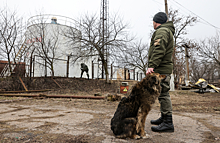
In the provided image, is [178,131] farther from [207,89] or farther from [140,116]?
[207,89]

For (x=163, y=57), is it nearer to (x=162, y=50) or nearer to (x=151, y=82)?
(x=162, y=50)

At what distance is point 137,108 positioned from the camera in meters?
1.83

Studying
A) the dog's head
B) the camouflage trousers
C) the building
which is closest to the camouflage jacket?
the camouflage trousers

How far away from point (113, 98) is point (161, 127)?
12.4 feet

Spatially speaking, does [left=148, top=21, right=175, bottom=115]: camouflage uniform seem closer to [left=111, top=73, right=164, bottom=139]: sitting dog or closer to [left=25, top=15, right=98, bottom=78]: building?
[left=111, top=73, right=164, bottom=139]: sitting dog

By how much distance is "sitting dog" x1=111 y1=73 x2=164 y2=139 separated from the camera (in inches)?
69.6

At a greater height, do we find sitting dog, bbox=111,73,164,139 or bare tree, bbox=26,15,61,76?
bare tree, bbox=26,15,61,76

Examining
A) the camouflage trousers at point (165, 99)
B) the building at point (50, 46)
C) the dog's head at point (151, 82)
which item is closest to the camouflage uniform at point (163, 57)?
the camouflage trousers at point (165, 99)

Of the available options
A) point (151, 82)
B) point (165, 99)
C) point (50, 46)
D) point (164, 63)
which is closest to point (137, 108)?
point (151, 82)

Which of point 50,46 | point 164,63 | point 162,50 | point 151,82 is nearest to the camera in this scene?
point 151,82

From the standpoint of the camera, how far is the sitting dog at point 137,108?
5.80ft

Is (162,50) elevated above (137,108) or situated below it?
above

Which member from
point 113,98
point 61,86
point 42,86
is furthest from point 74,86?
point 113,98

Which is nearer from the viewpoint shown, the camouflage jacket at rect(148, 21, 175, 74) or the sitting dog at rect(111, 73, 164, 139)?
the sitting dog at rect(111, 73, 164, 139)
